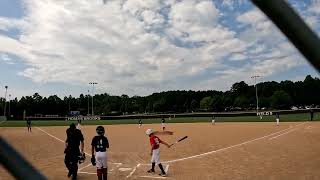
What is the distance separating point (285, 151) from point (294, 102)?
355 ft

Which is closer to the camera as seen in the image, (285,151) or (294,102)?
(285,151)

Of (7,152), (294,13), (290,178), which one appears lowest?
(290,178)

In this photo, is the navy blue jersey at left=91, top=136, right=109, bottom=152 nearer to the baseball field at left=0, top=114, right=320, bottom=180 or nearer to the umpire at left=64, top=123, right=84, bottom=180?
the umpire at left=64, top=123, right=84, bottom=180

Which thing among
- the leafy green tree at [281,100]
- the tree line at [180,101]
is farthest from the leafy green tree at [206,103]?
the leafy green tree at [281,100]

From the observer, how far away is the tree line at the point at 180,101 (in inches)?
5064

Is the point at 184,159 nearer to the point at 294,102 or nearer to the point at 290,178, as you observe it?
the point at 290,178

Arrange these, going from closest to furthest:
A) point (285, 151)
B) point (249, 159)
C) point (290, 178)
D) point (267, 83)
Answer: point (290, 178) → point (249, 159) → point (285, 151) → point (267, 83)

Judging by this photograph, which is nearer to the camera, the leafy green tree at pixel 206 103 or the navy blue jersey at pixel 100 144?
the navy blue jersey at pixel 100 144

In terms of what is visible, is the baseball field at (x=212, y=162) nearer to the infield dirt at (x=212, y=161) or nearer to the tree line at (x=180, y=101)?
the infield dirt at (x=212, y=161)

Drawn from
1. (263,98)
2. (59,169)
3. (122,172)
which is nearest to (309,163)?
(122,172)

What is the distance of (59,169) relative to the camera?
683 inches

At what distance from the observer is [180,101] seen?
174m

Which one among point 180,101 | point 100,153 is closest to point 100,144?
point 100,153

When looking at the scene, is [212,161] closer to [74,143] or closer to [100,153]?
[74,143]
